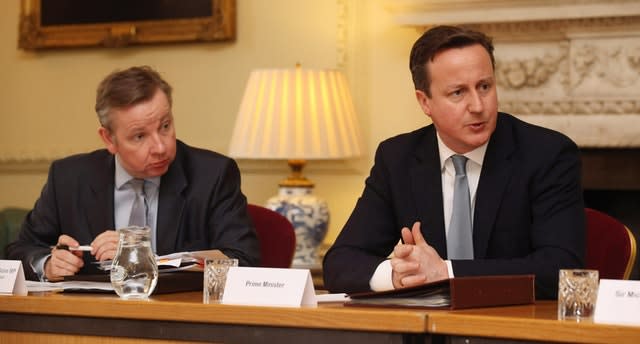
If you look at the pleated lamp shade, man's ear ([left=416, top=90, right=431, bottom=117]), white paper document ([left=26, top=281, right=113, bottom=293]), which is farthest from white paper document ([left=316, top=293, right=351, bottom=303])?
the pleated lamp shade

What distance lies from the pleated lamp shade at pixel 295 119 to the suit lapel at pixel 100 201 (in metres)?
1.32

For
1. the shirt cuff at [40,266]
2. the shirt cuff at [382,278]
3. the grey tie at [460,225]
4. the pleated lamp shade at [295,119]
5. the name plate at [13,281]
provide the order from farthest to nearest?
1. the pleated lamp shade at [295,119]
2. the shirt cuff at [40,266]
3. the grey tie at [460,225]
4. the shirt cuff at [382,278]
5. the name plate at [13,281]

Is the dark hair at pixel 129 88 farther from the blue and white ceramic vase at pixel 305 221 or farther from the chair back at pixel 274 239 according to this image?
the blue and white ceramic vase at pixel 305 221

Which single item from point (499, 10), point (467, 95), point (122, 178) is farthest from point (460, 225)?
point (499, 10)

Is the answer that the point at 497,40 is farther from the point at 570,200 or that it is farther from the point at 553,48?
the point at 570,200

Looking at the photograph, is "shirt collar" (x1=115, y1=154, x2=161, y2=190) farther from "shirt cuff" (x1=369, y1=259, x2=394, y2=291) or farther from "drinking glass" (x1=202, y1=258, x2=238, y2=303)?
"drinking glass" (x1=202, y1=258, x2=238, y2=303)

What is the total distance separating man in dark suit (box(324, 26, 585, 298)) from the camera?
2.70 m

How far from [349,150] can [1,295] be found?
8.12 feet

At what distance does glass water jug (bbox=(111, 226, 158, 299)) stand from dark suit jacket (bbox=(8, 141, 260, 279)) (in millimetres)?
765

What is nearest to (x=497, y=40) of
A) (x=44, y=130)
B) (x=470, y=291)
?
(x=44, y=130)

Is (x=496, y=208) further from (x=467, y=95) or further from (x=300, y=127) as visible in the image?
(x=300, y=127)

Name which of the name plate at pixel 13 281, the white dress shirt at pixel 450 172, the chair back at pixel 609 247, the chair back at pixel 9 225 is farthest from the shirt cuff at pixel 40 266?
the chair back at pixel 9 225

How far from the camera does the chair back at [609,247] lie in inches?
109


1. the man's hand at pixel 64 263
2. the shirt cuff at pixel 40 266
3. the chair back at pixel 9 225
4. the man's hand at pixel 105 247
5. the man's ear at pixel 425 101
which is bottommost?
the chair back at pixel 9 225
